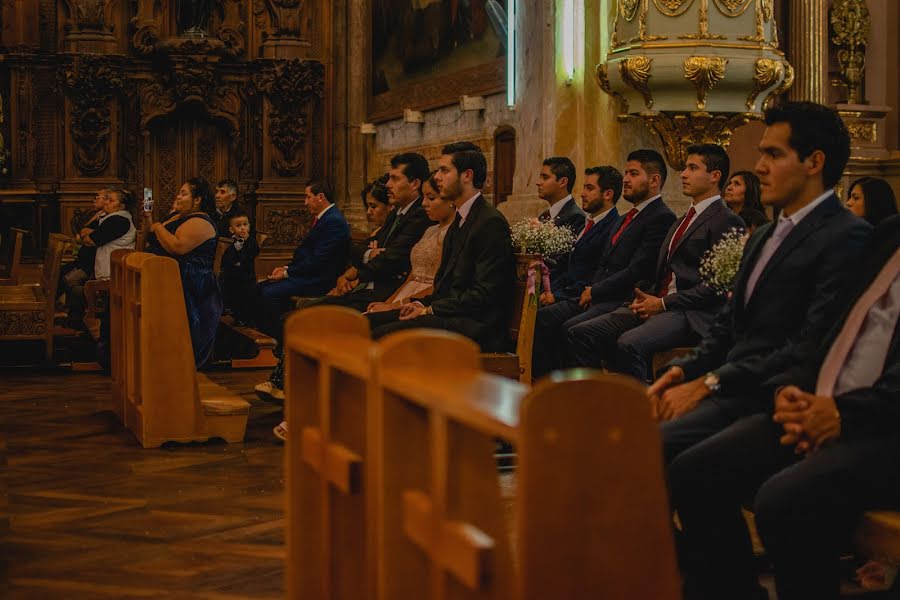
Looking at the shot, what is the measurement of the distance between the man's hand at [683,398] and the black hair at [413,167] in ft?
13.9

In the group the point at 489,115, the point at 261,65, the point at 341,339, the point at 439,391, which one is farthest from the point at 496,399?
the point at 261,65

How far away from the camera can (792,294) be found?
345 cm

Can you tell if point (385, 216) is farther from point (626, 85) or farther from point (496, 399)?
point (496, 399)

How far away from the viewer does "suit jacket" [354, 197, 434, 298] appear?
24.0 feet

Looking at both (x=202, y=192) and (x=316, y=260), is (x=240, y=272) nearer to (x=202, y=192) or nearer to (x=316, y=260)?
(x=316, y=260)

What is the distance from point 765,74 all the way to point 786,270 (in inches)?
159

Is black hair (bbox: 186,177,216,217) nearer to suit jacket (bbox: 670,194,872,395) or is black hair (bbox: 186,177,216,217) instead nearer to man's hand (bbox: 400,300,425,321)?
man's hand (bbox: 400,300,425,321)

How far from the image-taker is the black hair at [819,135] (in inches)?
135

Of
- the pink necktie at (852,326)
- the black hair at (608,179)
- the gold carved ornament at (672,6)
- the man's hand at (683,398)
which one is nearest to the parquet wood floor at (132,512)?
the man's hand at (683,398)

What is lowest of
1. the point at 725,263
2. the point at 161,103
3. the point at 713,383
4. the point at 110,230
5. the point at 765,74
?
the point at 713,383

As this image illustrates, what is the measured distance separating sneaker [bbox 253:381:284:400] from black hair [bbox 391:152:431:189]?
152cm

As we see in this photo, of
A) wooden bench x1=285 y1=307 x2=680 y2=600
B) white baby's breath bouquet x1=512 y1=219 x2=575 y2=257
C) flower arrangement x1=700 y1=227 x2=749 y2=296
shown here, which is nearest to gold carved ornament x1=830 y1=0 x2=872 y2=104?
white baby's breath bouquet x1=512 y1=219 x2=575 y2=257

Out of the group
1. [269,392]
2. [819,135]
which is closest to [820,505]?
[819,135]

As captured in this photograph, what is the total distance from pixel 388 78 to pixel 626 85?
683 cm
